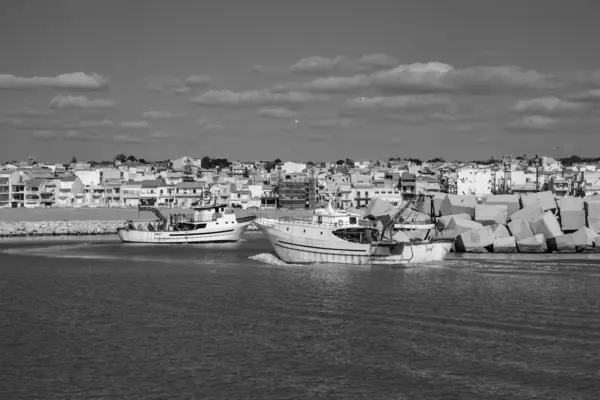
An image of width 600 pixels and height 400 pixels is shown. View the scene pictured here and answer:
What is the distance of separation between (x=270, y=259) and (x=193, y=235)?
20.1 meters

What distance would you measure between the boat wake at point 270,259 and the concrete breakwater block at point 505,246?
42.4ft

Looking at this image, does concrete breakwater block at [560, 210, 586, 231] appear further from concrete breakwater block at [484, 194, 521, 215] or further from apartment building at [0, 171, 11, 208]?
apartment building at [0, 171, 11, 208]

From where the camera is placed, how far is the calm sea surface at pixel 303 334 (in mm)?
17719

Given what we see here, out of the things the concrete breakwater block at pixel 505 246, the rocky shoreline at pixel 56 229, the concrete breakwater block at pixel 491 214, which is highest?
the concrete breakwater block at pixel 491 214

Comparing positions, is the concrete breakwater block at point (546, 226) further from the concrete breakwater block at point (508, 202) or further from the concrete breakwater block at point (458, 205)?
the concrete breakwater block at point (458, 205)

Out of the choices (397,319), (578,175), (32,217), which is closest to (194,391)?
(397,319)

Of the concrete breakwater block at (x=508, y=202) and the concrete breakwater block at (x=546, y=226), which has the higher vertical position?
the concrete breakwater block at (x=508, y=202)

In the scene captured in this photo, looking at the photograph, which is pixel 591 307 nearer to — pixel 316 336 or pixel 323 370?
pixel 316 336

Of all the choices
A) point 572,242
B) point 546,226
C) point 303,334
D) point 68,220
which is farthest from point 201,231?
point 303,334

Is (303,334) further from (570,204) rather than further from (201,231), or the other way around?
(201,231)

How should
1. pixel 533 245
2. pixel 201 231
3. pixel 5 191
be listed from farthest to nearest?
pixel 5 191, pixel 201 231, pixel 533 245

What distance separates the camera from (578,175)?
12569 cm

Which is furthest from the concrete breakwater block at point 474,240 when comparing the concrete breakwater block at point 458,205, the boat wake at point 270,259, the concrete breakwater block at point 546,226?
the boat wake at point 270,259

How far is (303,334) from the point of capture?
2258 centimetres
